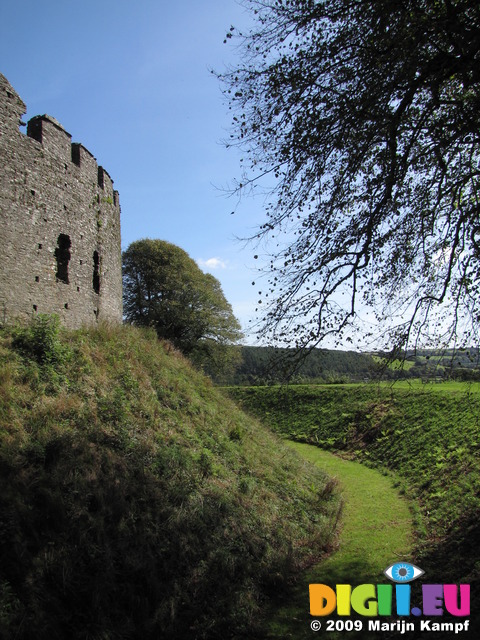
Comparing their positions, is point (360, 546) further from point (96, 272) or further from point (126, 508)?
point (96, 272)

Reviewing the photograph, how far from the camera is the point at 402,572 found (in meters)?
6.88

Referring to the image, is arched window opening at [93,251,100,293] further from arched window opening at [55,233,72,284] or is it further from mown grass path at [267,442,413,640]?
mown grass path at [267,442,413,640]

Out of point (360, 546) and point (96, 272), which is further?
point (96, 272)

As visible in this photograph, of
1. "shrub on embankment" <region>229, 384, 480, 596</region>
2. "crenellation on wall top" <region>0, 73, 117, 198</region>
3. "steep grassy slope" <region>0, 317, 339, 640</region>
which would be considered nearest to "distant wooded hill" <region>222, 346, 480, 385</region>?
"shrub on embankment" <region>229, 384, 480, 596</region>

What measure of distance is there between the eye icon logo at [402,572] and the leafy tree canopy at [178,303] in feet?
71.5

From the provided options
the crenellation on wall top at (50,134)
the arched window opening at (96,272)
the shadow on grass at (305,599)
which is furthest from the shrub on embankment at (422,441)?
the crenellation on wall top at (50,134)

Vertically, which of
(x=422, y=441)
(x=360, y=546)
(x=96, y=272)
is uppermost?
(x=96, y=272)

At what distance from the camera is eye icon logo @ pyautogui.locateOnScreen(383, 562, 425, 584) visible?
6.64 meters

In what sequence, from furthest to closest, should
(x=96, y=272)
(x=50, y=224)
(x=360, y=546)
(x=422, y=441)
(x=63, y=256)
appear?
(x=422, y=441), (x=96, y=272), (x=63, y=256), (x=50, y=224), (x=360, y=546)

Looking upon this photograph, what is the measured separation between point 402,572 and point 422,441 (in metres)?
9.73

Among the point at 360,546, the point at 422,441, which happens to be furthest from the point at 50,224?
the point at 422,441

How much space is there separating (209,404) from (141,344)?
9.72 ft

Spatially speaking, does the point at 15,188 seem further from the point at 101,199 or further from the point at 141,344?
the point at 141,344

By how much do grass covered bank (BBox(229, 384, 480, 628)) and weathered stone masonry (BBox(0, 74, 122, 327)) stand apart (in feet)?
23.6
